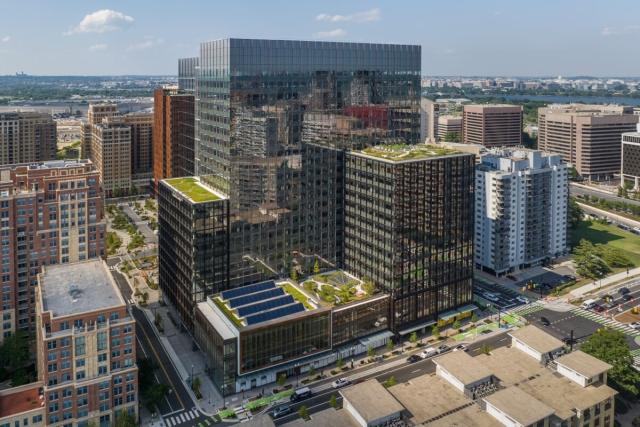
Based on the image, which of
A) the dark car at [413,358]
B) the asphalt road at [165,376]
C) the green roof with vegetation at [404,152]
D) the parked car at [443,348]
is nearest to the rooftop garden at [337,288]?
the dark car at [413,358]

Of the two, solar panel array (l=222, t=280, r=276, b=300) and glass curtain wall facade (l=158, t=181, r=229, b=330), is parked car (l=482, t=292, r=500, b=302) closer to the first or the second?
solar panel array (l=222, t=280, r=276, b=300)

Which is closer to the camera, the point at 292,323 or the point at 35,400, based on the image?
the point at 35,400

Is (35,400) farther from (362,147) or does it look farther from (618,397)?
(618,397)

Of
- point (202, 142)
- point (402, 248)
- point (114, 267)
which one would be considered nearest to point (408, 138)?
point (402, 248)

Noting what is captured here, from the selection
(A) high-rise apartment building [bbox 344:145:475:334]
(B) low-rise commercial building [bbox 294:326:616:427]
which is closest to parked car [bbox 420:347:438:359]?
(A) high-rise apartment building [bbox 344:145:475:334]

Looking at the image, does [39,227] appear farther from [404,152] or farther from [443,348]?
[443,348]

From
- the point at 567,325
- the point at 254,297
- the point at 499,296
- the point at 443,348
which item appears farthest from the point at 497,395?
the point at 499,296

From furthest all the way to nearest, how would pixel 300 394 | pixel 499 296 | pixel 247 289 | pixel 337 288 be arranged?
Result: pixel 499 296
pixel 337 288
pixel 247 289
pixel 300 394
